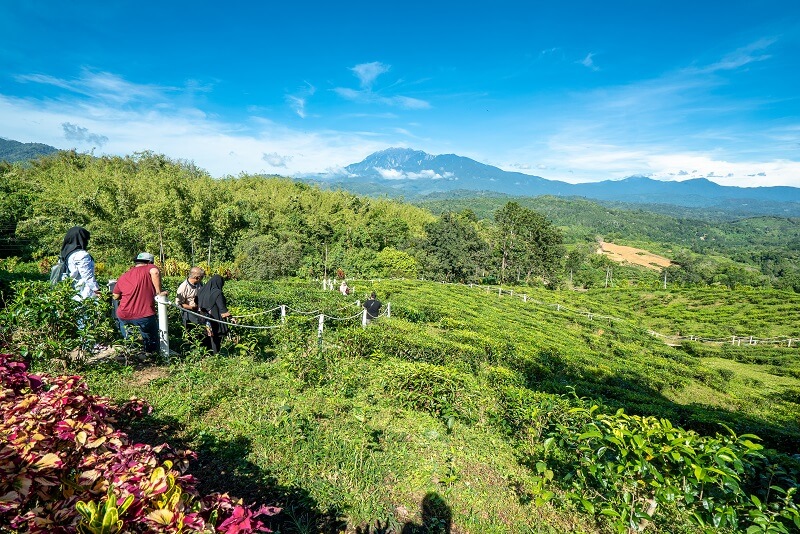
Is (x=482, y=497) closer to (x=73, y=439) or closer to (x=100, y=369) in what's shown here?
(x=73, y=439)

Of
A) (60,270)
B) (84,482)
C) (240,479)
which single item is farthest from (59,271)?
(84,482)

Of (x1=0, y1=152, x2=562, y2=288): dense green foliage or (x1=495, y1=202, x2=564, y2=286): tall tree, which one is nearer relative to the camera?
(x1=0, y1=152, x2=562, y2=288): dense green foliage

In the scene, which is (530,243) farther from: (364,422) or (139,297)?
(139,297)

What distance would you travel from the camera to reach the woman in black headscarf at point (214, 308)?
6496 mm

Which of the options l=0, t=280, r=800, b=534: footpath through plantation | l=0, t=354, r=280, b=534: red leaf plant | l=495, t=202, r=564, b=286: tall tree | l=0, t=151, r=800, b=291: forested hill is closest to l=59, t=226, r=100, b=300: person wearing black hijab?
l=0, t=280, r=800, b=534: footpath through plantation

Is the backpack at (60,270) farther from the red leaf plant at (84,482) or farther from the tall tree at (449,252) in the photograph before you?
the tall tree at (449,252)

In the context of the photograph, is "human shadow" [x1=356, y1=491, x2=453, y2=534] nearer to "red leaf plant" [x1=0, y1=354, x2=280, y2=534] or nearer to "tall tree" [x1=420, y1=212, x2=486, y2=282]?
"red leaf plant" [x1=0, y1=354, x2=280, y2=534]

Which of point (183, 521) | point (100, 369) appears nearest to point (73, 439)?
point (183, 521)

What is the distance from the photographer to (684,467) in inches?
107

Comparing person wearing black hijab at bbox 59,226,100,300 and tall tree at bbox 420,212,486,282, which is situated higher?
person wearing black hijab at bbox 59,226,100,300

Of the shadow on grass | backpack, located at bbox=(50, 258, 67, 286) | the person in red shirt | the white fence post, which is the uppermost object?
backpack, located at bbox=(50, 258, 67, 286)

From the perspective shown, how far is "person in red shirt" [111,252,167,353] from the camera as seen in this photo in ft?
18.5

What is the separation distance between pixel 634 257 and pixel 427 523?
432 ft

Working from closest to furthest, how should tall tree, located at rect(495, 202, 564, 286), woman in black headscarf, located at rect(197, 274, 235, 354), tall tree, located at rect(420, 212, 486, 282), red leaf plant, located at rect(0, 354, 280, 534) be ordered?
red leaf plant, located at rect(0, 354, 280, 534)
woman in black headscarf, located at rect(197, 274, 235, 354)
tall tree, located at rect(420, 212, 486, 282)
tall tree, located at rect(495, 202, 564, 286)
